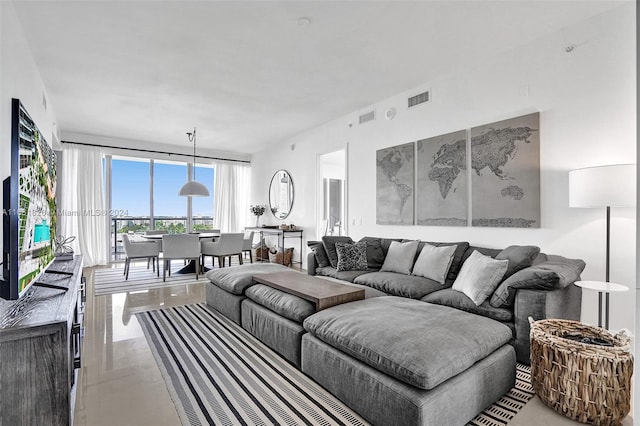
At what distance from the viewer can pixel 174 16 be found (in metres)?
2.80

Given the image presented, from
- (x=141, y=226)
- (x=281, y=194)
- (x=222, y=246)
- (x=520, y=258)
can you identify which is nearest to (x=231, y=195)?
(x=281, y=194)

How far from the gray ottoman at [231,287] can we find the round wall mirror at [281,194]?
345cm

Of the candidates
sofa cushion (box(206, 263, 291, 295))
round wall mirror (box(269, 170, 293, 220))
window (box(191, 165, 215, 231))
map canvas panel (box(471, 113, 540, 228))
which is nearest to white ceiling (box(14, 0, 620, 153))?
map canvas panel (box(471, 113, 540, 228))

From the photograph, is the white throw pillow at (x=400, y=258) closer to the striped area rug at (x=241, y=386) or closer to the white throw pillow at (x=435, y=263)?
the white throw pillow at (x=435, y=263)

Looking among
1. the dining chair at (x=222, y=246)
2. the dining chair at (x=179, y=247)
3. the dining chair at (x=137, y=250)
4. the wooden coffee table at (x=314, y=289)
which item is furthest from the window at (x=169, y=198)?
the wooden coffee table at (x=314, y=289)

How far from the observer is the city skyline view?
7.52 metres

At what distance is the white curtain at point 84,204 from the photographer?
21.7ft

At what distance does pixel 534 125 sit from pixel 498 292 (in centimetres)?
177

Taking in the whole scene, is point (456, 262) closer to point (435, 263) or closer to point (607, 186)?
point (435, 263)

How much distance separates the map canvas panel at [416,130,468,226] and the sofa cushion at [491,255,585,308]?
1289mm

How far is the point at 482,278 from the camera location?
272 centimetres

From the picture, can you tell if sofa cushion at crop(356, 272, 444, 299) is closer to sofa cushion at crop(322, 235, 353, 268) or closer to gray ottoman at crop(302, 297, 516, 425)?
sofa cushion at crop(322, 235, 353, 268)

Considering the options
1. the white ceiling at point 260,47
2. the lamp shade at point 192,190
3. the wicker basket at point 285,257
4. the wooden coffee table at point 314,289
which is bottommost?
the wicker basket at point 285,257

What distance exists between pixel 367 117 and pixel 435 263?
270 centimetres
